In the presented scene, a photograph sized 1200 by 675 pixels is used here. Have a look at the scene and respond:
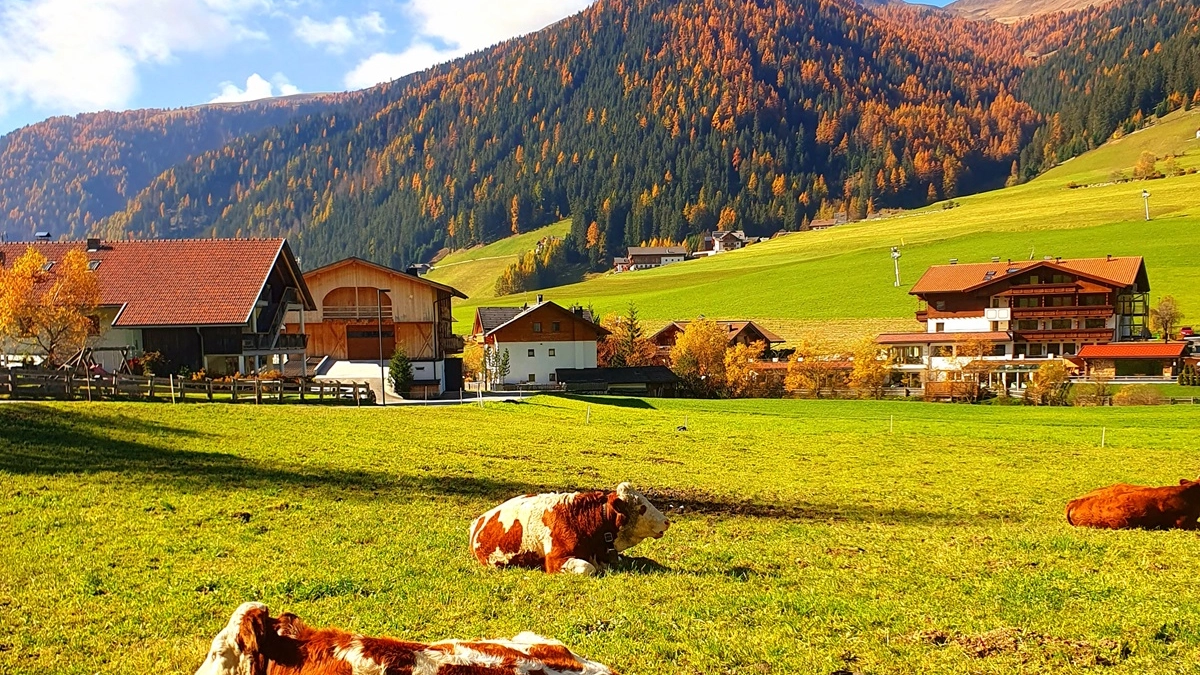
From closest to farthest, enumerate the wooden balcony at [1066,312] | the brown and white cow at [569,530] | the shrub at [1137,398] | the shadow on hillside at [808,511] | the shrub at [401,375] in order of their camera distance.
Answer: the brown and white cow at [569,530], the shadow on hillside at [808,511], the shrub at [401,375], the shrub at [1137,398], the wooden balcony at [1066,312]

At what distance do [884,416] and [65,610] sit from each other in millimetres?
50020

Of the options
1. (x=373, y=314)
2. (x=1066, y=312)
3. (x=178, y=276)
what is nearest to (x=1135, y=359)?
(x=1066, y=312)

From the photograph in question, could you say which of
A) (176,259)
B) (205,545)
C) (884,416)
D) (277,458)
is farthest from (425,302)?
(205,545)

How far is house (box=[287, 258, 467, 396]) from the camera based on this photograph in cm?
6719

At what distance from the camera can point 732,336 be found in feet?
294

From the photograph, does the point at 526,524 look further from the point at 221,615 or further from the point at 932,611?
the point at 932,611

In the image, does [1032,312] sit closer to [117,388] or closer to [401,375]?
[401,375]

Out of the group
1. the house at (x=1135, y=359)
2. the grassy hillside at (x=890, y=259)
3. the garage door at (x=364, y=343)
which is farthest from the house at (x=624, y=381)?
the house at (x=1135, y=359)

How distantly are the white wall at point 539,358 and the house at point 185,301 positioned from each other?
29.2 meters

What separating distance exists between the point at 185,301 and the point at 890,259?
11568 cm

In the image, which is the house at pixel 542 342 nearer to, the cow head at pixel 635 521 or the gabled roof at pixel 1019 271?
the gabled roof at pixel 1019 271

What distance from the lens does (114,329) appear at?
152 ft

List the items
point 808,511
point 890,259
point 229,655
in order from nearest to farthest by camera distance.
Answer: point 229,655 < point 808,511 < point 890,259

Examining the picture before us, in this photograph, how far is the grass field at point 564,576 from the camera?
8016 millimetres
